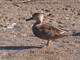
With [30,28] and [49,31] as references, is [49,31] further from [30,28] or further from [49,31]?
[30,28]

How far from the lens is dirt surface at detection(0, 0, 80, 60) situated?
10180 millimetres

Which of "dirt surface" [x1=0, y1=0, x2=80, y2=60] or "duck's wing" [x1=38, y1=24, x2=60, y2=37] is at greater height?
"duck's wing" [x1=38, y1=24, x2=60, y2=37]

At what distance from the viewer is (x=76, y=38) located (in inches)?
444

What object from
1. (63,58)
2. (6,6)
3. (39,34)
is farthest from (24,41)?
(6,6)

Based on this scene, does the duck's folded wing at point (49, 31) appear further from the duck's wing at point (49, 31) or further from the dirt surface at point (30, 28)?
the dirt surface at point (30, 28)

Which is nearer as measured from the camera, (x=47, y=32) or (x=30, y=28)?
(x=47, y=32)

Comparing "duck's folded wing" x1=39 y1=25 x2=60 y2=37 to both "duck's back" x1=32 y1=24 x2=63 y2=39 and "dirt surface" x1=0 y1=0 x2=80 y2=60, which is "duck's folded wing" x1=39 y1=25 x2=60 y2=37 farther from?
"dirt surface" x1=0 y1=0 x2=80 y2=60

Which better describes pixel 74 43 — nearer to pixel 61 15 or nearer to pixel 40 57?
pixel 40 57

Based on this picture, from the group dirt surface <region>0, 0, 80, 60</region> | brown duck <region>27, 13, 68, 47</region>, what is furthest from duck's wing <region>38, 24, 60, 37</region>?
dirt surface <region>0, 0, 80, 60</region>

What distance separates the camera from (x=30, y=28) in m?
12.1

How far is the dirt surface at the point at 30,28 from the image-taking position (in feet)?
33.4

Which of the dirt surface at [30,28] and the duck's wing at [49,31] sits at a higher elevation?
the duck's wing at [49,31]

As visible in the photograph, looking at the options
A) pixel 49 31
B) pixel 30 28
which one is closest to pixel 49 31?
pixel 49 31

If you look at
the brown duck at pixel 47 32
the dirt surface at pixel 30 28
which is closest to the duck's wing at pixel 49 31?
the brown duck at pixel 47 32
